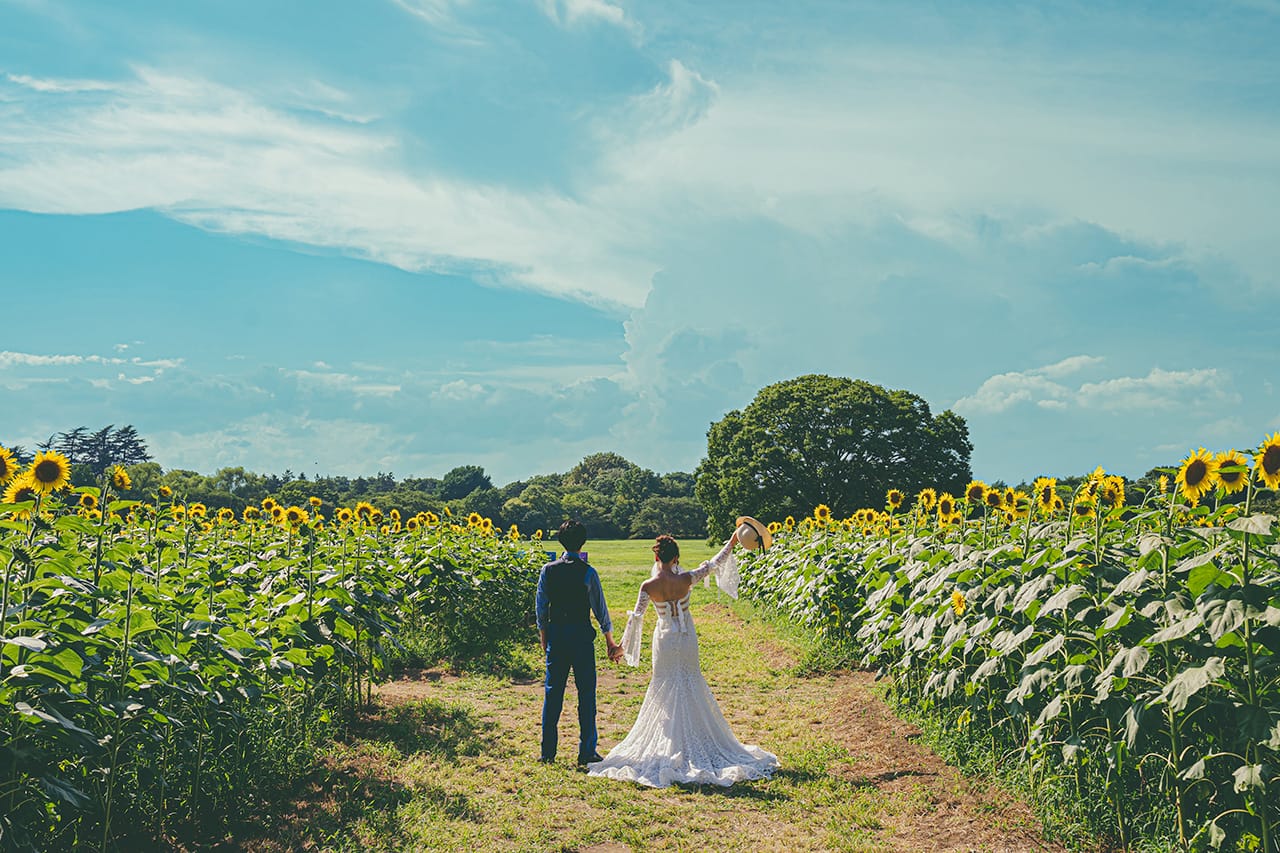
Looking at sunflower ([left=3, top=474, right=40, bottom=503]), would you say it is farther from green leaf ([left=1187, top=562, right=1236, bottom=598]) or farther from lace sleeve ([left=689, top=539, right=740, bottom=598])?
green leaf ([left=1187, top=562, right=1236, bottom=598])

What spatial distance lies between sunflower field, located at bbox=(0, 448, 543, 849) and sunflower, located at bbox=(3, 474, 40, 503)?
1cm

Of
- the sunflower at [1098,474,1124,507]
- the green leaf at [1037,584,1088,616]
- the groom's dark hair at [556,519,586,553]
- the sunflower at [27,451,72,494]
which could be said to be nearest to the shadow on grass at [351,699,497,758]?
the groom's dark hair at [556,519,586,553]

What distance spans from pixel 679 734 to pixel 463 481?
245 feet

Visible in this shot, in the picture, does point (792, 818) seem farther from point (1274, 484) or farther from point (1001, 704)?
point (1274, 484)

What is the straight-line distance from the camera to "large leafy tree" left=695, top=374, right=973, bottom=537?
40188mm

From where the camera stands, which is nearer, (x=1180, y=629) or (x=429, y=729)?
(x=1180, y=629)

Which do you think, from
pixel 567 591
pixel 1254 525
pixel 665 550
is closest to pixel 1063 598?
pixel 1254 525

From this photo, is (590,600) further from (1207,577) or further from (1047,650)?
(1207,577)

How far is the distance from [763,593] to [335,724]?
11.0 meters

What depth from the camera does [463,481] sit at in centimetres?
8006

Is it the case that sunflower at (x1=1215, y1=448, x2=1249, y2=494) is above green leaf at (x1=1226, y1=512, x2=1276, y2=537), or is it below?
A: above

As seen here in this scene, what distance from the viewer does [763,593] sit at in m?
17.2

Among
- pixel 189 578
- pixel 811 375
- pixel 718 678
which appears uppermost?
pixel 811 375

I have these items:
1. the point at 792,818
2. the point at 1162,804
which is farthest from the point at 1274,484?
the point at 792,818
